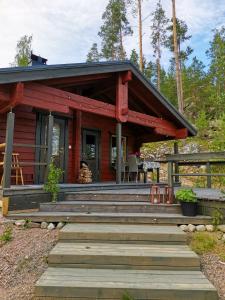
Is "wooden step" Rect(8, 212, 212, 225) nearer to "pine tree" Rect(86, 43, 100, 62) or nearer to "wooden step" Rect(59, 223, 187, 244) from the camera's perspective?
"wooden step" Rect(59, 223, 187, 244)

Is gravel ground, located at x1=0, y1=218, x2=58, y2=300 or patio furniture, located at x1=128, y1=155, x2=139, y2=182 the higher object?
patio furniture, located at x1=128, y1=155, x2=139, y2=182

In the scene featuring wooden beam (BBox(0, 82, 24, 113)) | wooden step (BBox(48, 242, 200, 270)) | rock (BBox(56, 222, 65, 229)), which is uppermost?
wooden beam (BBox(0, 82, 24, 113))

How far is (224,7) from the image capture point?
1920cm

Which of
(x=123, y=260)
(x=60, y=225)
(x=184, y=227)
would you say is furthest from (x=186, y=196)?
(x=60, y=225)

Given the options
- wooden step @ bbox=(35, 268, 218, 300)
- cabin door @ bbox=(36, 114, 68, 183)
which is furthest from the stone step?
cabin door @ bbox=(36, 114, 68, 183)

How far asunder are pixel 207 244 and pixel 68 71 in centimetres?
487

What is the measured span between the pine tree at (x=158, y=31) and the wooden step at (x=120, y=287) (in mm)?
22661

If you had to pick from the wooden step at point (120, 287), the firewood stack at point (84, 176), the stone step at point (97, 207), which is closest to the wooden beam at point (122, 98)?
the firewood stack at point (84, 176)

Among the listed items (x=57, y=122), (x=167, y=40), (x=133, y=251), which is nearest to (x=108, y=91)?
(x=57, y=122)

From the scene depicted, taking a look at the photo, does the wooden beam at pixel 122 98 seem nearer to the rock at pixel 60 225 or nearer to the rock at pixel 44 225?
the rock at pixel 60 225

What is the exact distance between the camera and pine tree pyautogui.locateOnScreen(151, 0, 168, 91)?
23.0 m

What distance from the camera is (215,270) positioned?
383cm

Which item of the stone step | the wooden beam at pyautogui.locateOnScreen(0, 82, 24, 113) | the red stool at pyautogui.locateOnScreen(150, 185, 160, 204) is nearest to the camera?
the stone step

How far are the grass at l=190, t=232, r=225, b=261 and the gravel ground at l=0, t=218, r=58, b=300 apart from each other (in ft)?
7.28
